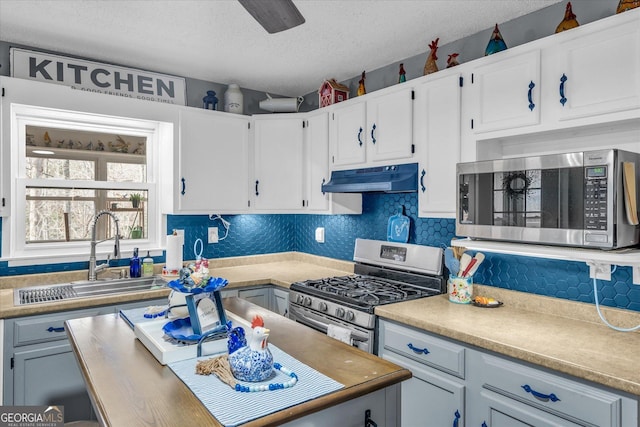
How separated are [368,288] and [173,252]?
1503mm

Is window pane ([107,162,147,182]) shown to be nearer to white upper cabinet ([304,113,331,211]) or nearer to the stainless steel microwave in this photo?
white upper cabinet ([304,113,331,211])

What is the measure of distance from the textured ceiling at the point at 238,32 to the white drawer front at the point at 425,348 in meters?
1.72

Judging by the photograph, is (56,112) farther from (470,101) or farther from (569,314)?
(569,314)

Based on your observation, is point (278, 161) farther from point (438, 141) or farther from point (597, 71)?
point (597, 71)

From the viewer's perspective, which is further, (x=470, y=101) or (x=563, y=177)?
(x=470, y=101)

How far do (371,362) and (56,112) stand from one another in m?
2.66

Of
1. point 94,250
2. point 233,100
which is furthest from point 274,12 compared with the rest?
point 94,250

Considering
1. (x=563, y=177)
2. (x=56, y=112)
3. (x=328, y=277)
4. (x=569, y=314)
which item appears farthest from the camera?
(x=328, y=277)

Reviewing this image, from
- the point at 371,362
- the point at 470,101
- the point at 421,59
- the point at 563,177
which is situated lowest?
the point at 371,362

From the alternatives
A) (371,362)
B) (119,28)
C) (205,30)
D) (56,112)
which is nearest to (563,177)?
(371,362)

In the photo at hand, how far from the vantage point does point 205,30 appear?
2.45m

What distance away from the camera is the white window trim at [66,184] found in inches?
107

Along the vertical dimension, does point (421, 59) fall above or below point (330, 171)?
above

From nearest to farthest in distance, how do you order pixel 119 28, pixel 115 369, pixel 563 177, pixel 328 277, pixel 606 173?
pixel 115 369 → pixel 606 173 → pixel 563 177 → pixel 119 28 → pixel 328 277
